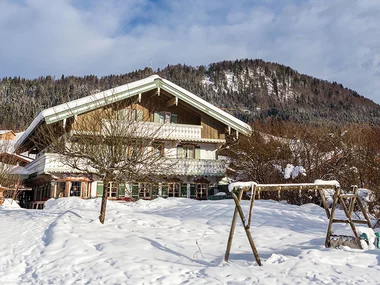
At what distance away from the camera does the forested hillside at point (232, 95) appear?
372 ft

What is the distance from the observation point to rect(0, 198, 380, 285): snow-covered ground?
295 inches

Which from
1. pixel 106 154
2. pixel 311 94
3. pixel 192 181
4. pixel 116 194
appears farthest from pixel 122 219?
pixel 311 94

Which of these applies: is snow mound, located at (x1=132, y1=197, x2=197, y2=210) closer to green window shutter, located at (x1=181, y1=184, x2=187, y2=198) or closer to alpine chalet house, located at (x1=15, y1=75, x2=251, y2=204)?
alpine chalet house, located at (x1=15, y1=75, x2=251, y2=204)

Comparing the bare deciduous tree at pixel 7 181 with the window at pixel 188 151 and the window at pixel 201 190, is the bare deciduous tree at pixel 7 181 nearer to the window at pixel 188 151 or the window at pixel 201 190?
the window at pixel 188 151

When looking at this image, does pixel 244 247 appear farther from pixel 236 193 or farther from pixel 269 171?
pixel 269 171

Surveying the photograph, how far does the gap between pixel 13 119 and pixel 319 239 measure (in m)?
109

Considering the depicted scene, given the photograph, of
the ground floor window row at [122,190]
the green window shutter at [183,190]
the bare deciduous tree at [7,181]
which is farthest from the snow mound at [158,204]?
the bare deciduous tree at [7,181]

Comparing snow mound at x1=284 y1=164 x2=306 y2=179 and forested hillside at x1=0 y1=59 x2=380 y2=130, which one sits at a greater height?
forested hillside at x1=0 y1=59 x2=380 y2=130

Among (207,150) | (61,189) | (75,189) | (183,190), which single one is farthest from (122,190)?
(207,150)

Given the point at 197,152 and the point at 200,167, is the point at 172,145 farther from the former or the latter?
the point at 200,167

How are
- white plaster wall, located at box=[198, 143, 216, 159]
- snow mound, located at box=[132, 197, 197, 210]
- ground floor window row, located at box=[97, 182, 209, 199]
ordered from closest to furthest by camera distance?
1. snow mound, located at box=[132, 197, 197, 210]
2. ground floor window row, located at box=[97, 182, 209, 199]
3. white plaster wall, located at box=[198, 143, 216, 159]

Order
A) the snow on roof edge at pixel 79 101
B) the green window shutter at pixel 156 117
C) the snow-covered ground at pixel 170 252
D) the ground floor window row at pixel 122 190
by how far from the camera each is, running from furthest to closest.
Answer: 1. the green window shutter at pixel 156 117
2. the ground floor window row at pixel 122 190
3. the snow on roof edge at pixel 79 101
4. the snow-covered ground at pixel 170 252

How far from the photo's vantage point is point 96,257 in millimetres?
8992

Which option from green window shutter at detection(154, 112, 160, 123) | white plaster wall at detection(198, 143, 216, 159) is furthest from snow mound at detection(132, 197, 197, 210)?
green window shutter at detection(154, 112, 160, 123)
